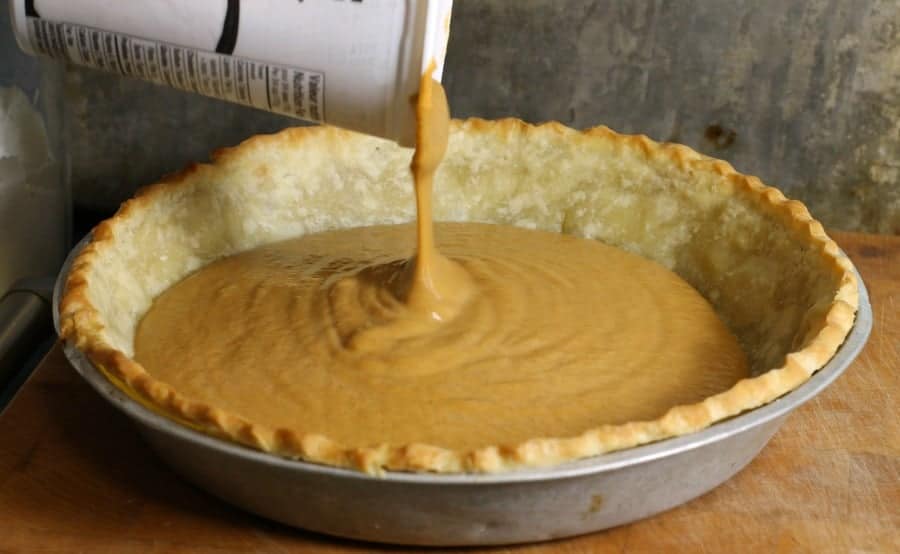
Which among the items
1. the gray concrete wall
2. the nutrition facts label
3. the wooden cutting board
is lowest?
the wooden cutting board

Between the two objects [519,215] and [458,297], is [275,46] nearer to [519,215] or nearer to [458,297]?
[458,297]

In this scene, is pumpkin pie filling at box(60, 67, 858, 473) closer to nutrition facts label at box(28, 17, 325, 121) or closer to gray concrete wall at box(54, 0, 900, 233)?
nutrition facts label at box(28, 17, 325, 121)

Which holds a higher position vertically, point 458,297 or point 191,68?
point 191,68

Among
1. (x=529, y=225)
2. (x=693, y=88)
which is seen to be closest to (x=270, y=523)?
(x=529, y=225)

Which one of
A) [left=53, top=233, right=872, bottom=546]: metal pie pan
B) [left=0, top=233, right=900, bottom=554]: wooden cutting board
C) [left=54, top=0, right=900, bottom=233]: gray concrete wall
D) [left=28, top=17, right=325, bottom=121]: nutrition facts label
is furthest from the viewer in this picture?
[left=54, top=0, right=900, bottom=233]: gray concrete wall

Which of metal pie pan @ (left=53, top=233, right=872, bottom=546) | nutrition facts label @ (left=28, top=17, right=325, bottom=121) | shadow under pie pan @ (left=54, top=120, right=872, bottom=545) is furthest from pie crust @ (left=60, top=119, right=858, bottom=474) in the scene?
nutrition facts label @ (left=28, top=17, right=325, bottom=121)

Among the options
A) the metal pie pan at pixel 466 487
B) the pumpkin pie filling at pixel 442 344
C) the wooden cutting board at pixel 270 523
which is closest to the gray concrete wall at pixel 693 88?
the pumpkin pie filling at pixel 442 344

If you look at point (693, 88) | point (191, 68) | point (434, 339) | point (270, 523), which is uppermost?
point (191, 68)
